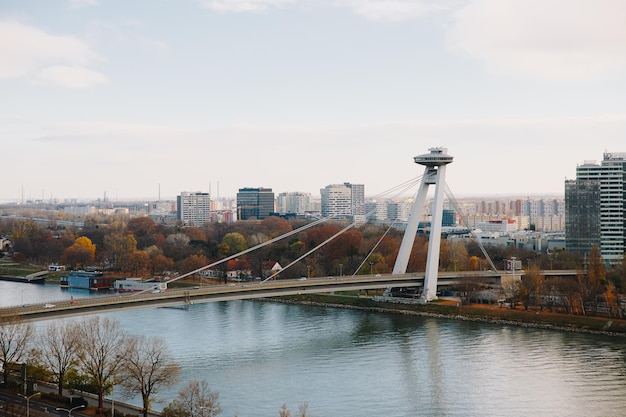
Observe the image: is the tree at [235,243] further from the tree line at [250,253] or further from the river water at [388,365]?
the river water at [388,365]

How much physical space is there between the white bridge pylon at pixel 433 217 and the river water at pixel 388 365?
1405mm

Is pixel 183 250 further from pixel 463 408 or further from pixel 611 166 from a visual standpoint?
pixel 463 408

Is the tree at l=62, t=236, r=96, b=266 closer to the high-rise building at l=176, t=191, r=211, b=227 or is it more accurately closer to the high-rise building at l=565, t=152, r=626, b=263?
the high-rise building at l=565, t=152, r=626, b=263

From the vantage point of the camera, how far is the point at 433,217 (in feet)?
57.3

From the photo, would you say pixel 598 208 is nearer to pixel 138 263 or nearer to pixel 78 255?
pixel 138 263

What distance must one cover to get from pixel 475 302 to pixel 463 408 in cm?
809

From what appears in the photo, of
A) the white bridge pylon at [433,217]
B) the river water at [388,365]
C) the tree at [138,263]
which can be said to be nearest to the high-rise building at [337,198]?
the tree at [138,263]

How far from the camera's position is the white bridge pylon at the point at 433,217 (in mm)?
17203

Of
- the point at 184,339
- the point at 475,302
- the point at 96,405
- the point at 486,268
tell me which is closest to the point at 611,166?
the point at 486,268

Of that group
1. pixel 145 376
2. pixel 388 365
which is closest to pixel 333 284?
pixel 388 365

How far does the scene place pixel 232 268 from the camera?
23.1 metres

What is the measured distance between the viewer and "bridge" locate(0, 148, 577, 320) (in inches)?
467

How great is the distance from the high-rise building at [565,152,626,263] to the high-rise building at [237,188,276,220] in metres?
29.6

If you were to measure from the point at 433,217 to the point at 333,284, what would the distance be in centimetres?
302
